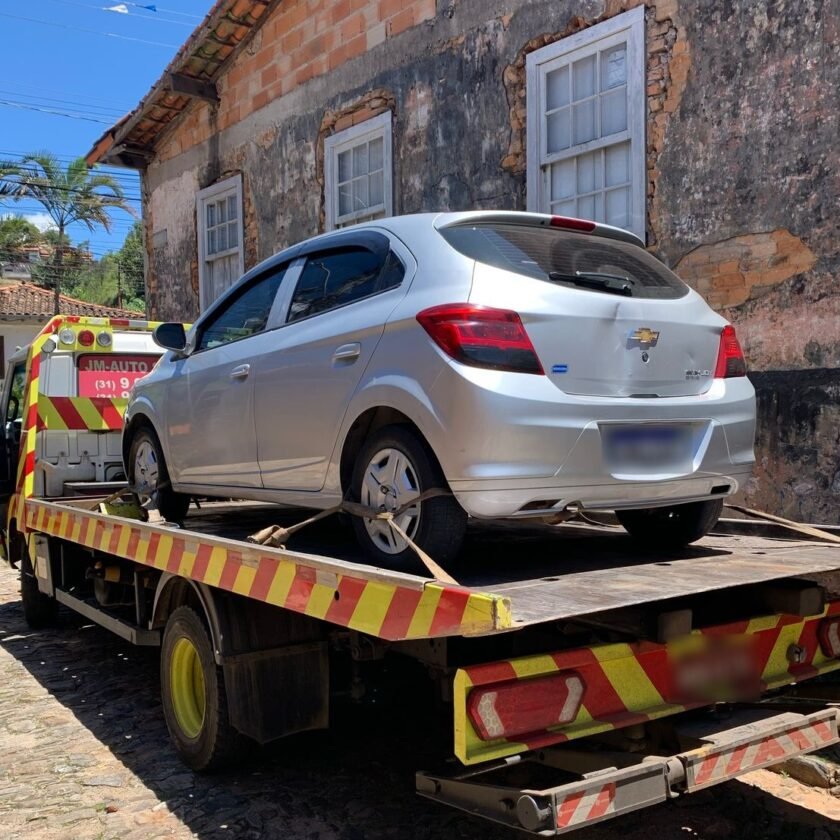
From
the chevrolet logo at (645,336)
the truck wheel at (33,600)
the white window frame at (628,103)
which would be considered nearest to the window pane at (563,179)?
the white window frame at (628,103)

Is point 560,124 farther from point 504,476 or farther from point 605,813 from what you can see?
point 605,813

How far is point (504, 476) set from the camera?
→ 312 cm

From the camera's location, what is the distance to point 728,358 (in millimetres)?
3814

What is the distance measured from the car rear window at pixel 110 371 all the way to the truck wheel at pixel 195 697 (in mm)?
3385

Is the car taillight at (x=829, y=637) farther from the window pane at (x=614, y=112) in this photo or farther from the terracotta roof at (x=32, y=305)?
the terracotta roof at (x=32, y=305)

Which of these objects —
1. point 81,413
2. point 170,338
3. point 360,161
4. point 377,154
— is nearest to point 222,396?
point 170,338

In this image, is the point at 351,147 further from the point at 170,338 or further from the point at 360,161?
the point at 170,338

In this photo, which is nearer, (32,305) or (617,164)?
(617,164)

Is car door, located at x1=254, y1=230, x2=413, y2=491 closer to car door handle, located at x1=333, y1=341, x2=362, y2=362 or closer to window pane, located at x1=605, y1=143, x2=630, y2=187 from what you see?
car door handle, located at x1=333, y1=341, x2=362, y2=362

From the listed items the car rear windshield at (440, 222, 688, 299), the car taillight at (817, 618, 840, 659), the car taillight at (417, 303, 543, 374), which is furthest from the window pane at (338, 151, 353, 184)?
the car taillight at (817, 618, 840, 659)

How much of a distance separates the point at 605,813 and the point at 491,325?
160cm

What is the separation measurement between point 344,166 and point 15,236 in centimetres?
3406

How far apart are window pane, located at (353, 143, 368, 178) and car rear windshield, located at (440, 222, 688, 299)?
21.4 feet

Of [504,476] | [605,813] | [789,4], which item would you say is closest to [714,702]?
[605,813]
